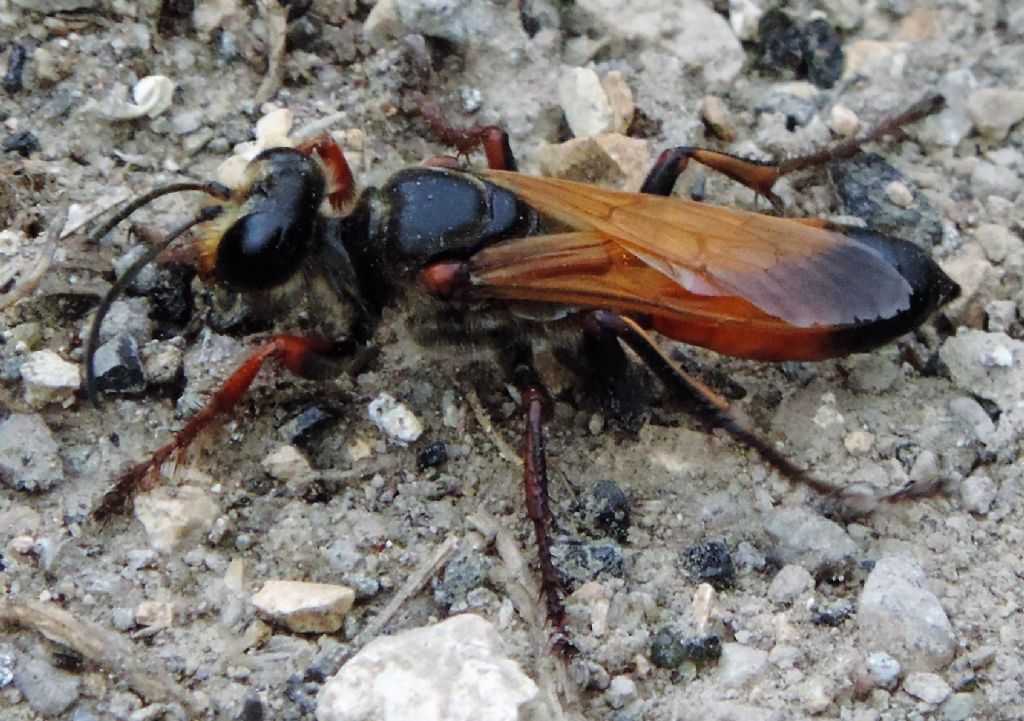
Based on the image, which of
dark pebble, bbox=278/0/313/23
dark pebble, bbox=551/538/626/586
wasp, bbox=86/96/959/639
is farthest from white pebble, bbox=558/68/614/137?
dark pebble, bbox=551/538/626/586

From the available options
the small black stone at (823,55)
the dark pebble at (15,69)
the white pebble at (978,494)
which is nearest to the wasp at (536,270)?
the white pebble at (978,494)

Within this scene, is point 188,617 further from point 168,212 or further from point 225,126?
point 225,126

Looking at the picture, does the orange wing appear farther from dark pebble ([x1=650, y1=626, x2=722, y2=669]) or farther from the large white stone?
the large white stone

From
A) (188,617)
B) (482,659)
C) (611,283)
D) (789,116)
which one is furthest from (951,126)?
(188,617)

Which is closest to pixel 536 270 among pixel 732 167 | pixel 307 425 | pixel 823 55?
pixel 307 425

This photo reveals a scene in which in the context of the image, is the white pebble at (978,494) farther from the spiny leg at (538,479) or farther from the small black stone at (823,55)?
the small black stone at (823,55)

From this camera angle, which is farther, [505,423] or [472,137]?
[472,137]

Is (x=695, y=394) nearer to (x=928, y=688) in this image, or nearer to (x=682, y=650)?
(x=682, y=650)
